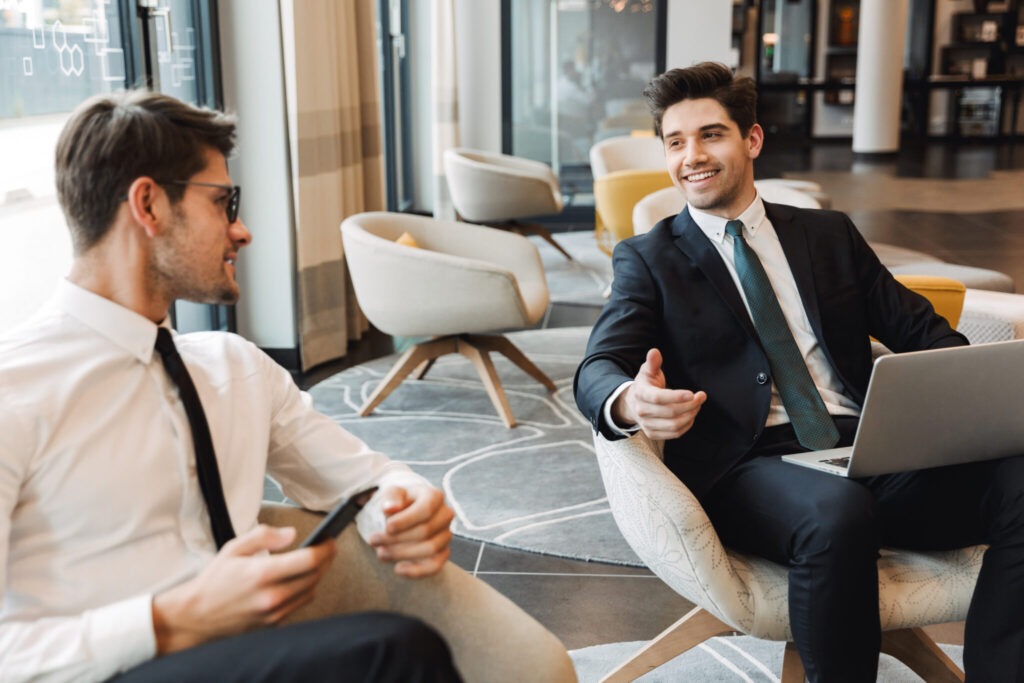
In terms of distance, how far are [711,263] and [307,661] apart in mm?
1374

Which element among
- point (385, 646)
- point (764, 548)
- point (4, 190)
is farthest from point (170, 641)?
point (4, 190)

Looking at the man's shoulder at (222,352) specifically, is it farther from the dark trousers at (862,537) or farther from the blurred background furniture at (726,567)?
the dark trousers at (862,537)

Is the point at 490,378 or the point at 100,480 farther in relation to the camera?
the point at 490,378

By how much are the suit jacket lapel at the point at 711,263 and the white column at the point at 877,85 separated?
1359 centimetres

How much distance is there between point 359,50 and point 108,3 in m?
2.04

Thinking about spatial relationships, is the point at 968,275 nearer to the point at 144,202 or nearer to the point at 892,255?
the point at 892,255

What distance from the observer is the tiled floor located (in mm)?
2721

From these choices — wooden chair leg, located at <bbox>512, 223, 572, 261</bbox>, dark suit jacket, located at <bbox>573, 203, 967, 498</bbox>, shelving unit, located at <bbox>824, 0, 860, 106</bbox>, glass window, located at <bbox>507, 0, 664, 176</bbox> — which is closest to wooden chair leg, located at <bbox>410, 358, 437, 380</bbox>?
dark suit jacket, located at <bbox>573, 203, 967, 498</bbox>

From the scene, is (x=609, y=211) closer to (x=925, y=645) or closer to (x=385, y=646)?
(x=925, y=645)

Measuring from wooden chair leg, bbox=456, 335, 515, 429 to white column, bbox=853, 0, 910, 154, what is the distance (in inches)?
470

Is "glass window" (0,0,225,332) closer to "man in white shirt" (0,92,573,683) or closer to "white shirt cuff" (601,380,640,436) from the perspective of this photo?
"man in white shirt" (0,92,573,683)

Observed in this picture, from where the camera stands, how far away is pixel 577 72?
380 inches

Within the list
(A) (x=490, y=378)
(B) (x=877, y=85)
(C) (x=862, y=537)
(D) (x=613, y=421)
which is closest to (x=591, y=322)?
(A) (x=490, y=378)

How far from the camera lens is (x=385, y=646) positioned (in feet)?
4.01
